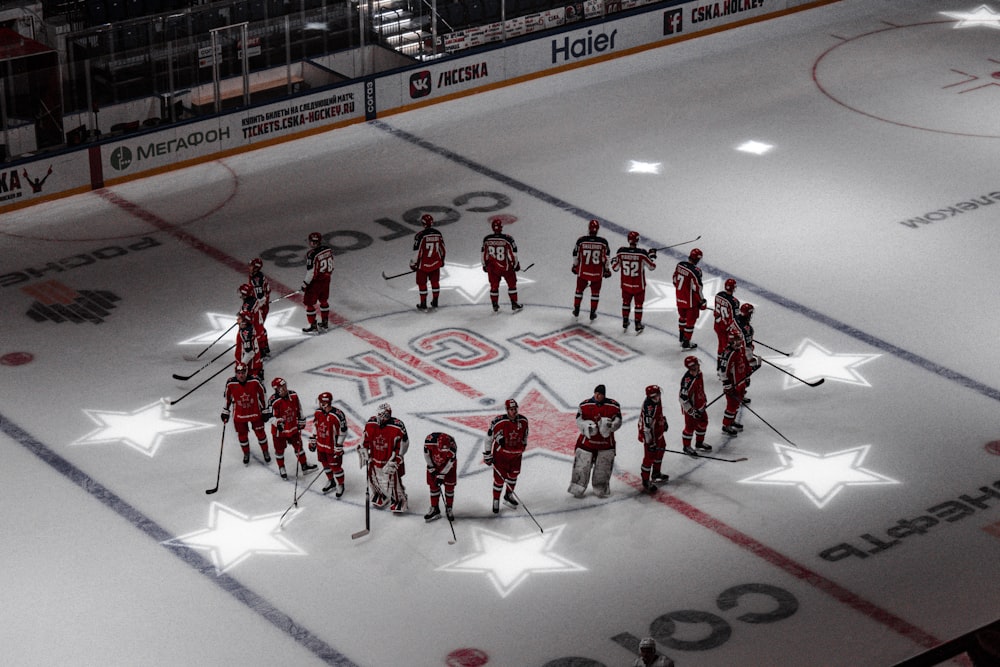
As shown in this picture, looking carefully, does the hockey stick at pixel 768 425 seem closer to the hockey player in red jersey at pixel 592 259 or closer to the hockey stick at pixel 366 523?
the hockey player in red jersey at pixel 592 259

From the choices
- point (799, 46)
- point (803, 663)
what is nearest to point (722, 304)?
point (803, 663)

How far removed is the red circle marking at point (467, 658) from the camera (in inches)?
460

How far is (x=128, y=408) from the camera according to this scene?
15109 millimetres

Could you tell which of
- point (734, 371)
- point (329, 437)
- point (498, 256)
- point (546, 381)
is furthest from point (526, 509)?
point (498, 256)

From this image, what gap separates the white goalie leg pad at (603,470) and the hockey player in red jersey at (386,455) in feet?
5.24

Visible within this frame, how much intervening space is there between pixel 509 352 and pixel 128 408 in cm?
371

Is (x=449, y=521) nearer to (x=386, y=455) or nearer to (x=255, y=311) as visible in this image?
(x=386, y=455)

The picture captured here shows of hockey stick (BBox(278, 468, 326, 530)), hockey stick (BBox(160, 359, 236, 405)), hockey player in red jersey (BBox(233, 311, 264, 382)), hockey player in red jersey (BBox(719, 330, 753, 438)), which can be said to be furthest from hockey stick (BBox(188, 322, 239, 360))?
hockey player in red jersey (BBox(719, 330, 753, 438))

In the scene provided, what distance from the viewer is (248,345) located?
15258 mm

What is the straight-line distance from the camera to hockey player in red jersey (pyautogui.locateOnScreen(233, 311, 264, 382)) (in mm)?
15197

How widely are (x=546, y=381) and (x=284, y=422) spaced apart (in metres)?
3.03

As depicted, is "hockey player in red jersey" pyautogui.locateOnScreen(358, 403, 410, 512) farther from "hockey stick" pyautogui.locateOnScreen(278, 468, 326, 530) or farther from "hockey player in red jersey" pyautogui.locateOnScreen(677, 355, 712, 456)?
"hockey player in red jersey" pyautogui.locateOnScreen(677, 355, 712, 456)

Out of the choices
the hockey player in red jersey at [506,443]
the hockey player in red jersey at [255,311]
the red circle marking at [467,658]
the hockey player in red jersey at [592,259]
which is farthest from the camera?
the hockey player in red jersey at [592,259]

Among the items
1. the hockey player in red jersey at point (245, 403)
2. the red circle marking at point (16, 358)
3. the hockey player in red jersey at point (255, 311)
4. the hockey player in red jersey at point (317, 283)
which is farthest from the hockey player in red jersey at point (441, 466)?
the red circle marking at point (16, 358)
